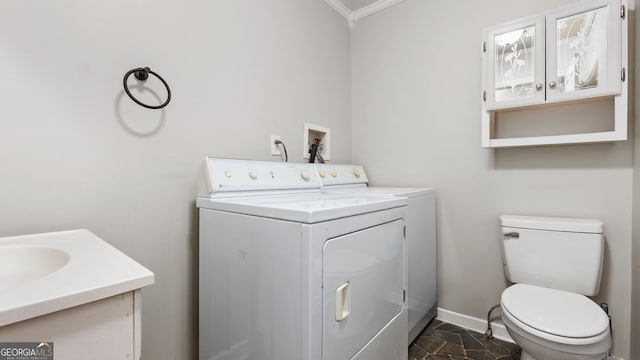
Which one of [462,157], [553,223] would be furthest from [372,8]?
[553,223]

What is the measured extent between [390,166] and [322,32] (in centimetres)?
127

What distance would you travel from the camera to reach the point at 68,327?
1.78 ft

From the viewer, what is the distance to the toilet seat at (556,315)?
1161mm

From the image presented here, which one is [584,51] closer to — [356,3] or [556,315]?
[556,315]

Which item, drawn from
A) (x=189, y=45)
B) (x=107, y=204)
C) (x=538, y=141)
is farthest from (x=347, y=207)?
(x=538, y=141)

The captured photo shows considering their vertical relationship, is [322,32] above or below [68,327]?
above

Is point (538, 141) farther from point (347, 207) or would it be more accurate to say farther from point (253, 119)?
point (253, 119)

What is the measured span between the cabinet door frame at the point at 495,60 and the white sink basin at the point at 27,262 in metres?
2.18

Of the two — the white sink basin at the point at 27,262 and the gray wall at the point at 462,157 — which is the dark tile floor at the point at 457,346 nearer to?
the gray wall at the point at 462,157

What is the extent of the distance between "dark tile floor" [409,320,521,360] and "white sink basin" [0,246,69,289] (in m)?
1.81

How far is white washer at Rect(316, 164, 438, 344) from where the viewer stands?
1.77 m

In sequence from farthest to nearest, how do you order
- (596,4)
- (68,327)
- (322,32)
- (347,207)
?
(322,32) < (596,4) < (347,207) < (68,327)

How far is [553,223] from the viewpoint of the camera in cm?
160

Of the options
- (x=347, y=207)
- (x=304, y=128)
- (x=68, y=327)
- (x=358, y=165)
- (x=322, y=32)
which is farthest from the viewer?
(x=358, y=165)
